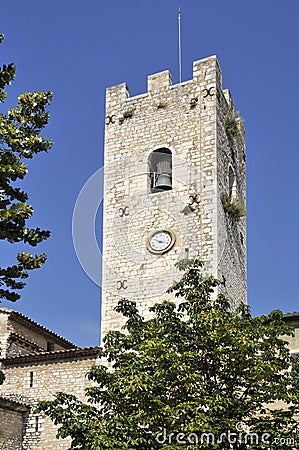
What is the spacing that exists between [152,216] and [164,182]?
121 centimetres

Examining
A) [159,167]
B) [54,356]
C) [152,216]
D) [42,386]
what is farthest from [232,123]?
[42,386]

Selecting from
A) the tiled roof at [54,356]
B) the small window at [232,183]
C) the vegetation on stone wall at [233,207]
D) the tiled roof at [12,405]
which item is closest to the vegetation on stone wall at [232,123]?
the small window at [232,183]

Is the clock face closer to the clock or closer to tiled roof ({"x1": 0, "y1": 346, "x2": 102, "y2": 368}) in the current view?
the clock

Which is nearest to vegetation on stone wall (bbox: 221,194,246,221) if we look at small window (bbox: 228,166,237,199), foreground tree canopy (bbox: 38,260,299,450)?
small window (bbox: 228,166,237,199)

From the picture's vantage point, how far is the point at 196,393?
50.4 ft

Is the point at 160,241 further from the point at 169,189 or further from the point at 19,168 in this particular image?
the point at 19,168

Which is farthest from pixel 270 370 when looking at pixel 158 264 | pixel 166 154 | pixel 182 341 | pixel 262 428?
pixel 166 154

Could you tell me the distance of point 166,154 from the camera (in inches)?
979

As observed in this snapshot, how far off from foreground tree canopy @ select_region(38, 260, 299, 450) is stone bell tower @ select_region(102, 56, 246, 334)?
651 cm

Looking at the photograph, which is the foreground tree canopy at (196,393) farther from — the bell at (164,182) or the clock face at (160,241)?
the bell at (164,182)

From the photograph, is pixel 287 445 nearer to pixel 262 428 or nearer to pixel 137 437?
pixel 262 428

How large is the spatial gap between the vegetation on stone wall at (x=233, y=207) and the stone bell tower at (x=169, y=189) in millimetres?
37

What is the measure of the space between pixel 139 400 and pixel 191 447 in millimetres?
1800

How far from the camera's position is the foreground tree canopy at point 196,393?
14.4m
